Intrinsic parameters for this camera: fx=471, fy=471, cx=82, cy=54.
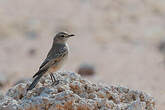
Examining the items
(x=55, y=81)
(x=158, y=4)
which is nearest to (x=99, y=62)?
(x=158, y=4)

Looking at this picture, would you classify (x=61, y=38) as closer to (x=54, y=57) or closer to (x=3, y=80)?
(x=54, y=57)

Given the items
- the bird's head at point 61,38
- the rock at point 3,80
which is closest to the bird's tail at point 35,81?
the bird's head at point 61,38

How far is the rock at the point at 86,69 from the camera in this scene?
1966 centimetres

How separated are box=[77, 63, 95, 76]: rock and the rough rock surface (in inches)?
450

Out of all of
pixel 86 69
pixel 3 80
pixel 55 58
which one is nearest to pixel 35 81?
pixel 55 58

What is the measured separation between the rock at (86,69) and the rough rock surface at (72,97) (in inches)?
450

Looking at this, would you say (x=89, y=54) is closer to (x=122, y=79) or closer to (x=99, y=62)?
(x=99, y=62)

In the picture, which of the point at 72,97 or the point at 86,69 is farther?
the point at 86,69

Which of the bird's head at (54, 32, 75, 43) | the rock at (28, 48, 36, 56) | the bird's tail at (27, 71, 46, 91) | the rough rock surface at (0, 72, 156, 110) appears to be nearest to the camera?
the rough rock surface at (0, 72, 156, 110)

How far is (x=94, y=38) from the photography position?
24703 mm

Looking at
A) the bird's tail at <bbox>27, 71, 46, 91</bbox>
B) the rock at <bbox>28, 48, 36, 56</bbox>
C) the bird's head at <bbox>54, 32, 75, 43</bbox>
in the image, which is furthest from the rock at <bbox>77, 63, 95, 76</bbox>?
the bird's tail at <bbox>27, 71, 46, 91</bbox>

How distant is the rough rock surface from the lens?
699 centimetres

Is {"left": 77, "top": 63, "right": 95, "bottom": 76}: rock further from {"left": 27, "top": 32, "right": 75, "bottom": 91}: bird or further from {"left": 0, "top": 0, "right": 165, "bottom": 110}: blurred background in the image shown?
{"left": 27, "top": 32, "right": 75, "bottom": 91}: bird

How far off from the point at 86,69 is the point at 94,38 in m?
4.82
